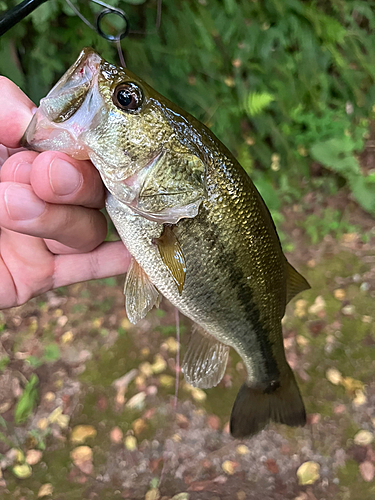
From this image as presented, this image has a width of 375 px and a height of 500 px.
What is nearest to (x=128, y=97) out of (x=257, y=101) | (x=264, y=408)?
(x=264, y=408)

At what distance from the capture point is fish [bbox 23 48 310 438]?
2.96 feet

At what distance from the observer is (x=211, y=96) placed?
229 centimetres

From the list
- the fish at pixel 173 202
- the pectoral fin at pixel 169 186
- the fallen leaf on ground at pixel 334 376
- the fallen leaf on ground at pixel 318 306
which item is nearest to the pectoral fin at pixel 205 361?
the fish at pixel 173 202

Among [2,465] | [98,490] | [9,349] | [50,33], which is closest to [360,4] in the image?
[50,33]

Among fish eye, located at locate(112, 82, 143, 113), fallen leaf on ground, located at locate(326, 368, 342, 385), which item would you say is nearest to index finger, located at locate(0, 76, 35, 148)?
fish eye, located at locate(112, 82, 143, 113)

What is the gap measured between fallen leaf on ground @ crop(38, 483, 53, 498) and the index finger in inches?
72.6

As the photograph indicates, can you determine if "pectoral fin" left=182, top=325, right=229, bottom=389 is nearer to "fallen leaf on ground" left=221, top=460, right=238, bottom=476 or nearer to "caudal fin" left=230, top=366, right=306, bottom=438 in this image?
"caudal fin" left=230, top=366, right=306, bottom=438

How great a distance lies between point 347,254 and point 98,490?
7.25ft

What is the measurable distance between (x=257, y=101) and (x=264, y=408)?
6.07ft

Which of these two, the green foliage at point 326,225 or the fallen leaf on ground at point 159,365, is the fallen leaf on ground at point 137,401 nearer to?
the fallen leaf on ground at point 159,365

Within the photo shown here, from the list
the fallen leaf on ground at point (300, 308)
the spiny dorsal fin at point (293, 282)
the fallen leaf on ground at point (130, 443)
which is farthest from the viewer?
the fallen leaf on ground at point (300, 308)

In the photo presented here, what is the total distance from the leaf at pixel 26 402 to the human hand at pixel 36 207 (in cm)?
95

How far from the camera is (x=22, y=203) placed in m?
0.94

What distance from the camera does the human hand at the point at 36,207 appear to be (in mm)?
928
